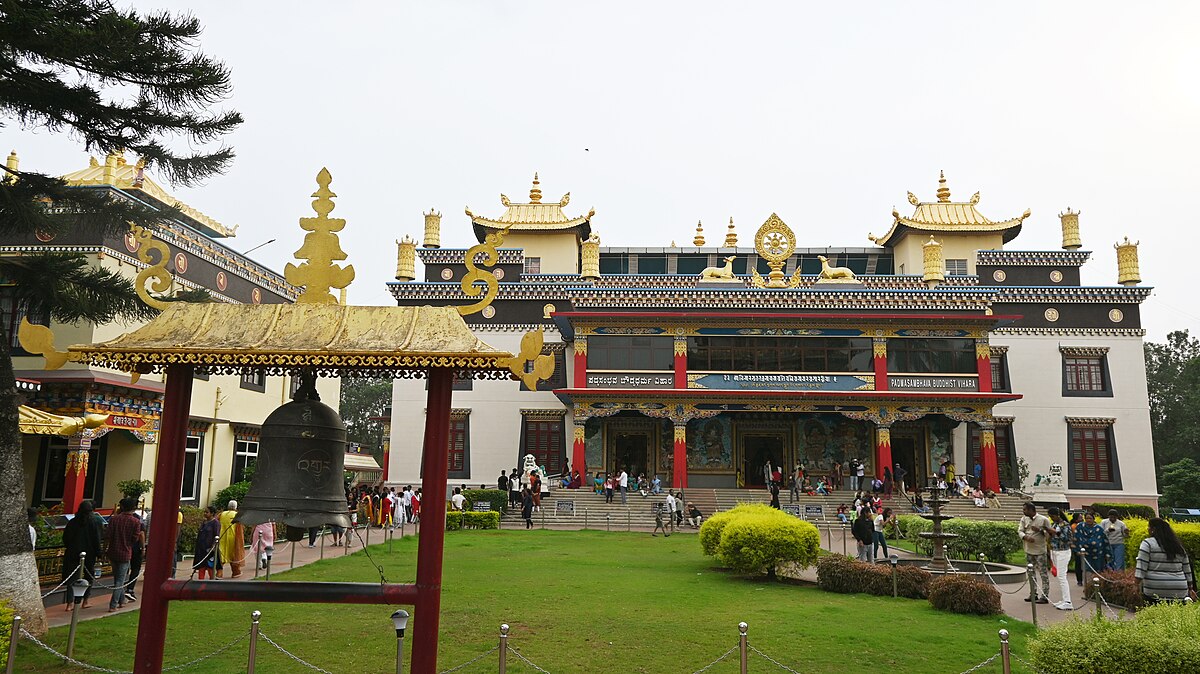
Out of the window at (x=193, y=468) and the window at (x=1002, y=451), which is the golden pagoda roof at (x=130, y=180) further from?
the window at (x=1002, y=451)

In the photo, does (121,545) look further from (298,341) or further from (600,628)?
(298,341)

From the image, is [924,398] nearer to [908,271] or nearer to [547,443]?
[908,271]

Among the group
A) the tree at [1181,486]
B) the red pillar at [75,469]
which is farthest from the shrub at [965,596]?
the tree at [1181,486]

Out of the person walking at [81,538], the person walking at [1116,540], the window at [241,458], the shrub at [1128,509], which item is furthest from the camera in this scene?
the shrub at [1128,509]

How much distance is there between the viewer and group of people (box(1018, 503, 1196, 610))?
8719mm

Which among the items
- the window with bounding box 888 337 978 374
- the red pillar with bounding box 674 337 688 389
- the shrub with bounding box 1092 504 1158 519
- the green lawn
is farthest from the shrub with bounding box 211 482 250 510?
the shrub with bounding box 1092 504 1158 519

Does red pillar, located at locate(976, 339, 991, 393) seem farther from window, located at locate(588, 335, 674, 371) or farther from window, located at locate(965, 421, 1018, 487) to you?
window, located at locate(588, 335, 674, 371)

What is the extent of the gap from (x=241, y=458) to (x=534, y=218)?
18.1 m

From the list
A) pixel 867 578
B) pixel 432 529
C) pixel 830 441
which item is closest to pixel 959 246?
pixel 830 441

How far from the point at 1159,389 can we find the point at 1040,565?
4497cm

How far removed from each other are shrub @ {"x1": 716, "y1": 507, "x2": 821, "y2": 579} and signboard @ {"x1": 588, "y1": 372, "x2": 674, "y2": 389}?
55.2 feet

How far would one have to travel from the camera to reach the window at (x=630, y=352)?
31.8 metres

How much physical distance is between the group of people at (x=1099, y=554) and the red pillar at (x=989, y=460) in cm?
1336

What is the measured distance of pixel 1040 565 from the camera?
12.8 metres
